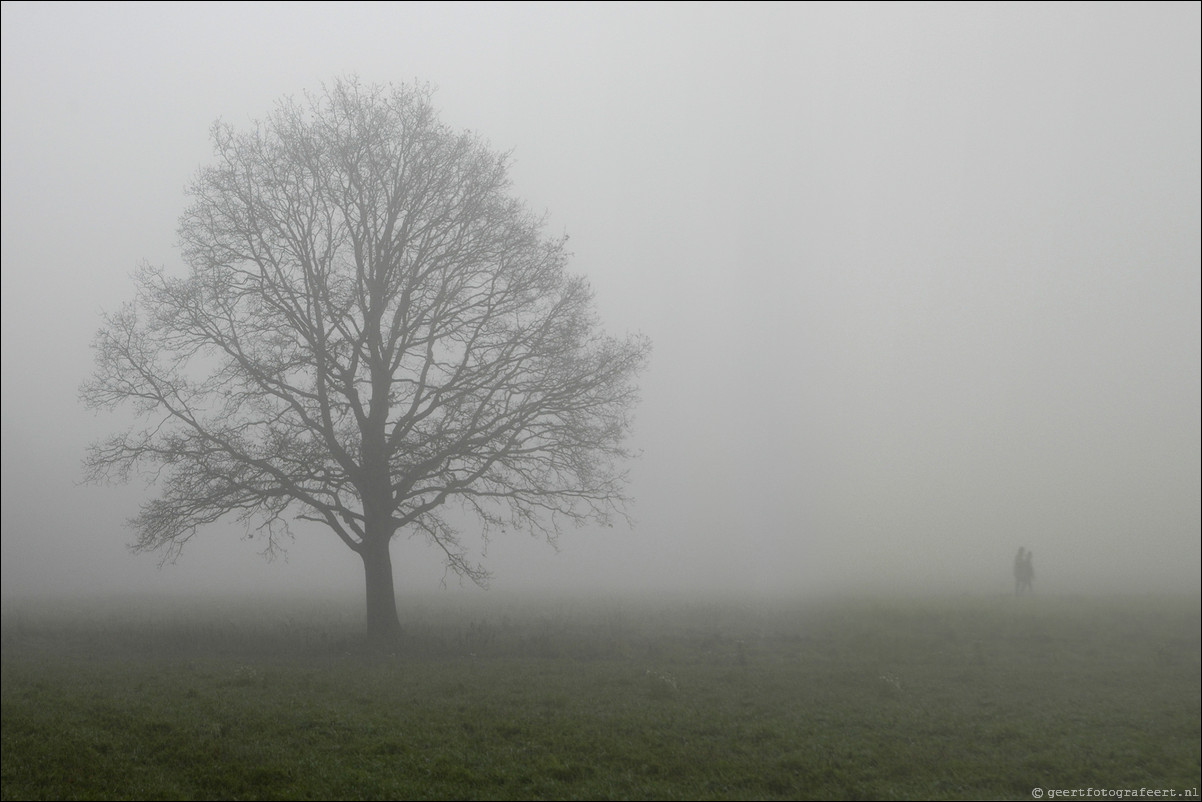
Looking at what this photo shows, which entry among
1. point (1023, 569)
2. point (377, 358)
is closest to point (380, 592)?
point (377, 358)

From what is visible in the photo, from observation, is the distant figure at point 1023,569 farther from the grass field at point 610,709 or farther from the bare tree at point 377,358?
the bare tree at point 377,358

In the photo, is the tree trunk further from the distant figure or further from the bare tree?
the distant figure

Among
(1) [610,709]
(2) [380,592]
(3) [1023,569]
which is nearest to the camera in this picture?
(1) [610,709]

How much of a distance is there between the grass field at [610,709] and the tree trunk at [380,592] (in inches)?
26.6

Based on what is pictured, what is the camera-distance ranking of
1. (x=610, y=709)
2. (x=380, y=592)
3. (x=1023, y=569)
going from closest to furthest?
(x=610, y=709)
(x=380, y=592)
(x=1023, y=569)

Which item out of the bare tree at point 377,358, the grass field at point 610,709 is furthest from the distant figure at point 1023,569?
the bare tree at point 377,358

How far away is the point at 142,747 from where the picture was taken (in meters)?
10.2

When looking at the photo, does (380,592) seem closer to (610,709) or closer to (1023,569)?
(610,709)

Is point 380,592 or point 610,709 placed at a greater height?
point 380,592

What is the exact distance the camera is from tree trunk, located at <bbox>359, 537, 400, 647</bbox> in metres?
20.8

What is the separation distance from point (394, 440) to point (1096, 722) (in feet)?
53.7

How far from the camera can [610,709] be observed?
514 inches

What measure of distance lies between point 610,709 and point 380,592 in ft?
33.2

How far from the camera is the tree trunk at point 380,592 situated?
68.3 feet
